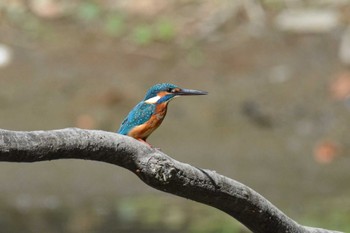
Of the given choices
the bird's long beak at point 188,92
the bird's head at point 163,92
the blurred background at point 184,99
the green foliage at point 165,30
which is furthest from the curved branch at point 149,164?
the green foliage at point 165,30

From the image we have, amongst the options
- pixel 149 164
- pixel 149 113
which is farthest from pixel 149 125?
pixel 149 164

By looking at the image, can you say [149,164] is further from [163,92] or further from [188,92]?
[163,92]

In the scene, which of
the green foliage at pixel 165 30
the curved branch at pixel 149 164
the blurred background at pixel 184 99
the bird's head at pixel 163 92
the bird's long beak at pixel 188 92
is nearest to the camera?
the curved branch at pixel 149 164

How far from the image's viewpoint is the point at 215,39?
10.6 meters

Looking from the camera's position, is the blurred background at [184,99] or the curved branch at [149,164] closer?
the curved branch at [149,164]

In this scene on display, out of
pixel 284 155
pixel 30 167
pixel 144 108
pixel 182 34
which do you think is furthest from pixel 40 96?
pixel 144 108

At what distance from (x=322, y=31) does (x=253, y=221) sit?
23.1 ft

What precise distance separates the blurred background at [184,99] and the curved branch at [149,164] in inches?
156

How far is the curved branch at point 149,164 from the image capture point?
2967 millimetres

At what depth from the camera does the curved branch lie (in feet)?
9.73

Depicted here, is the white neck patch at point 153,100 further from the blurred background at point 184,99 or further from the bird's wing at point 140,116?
the blurred background at point 184,99

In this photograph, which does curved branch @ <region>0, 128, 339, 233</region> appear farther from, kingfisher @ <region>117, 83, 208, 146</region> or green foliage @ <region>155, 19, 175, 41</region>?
green foliage @ <region>155, 19, 175, 41</region>

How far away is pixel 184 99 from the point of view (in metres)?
9.84

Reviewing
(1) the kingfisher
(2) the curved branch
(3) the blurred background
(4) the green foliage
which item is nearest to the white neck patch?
(1) the kingfisher
